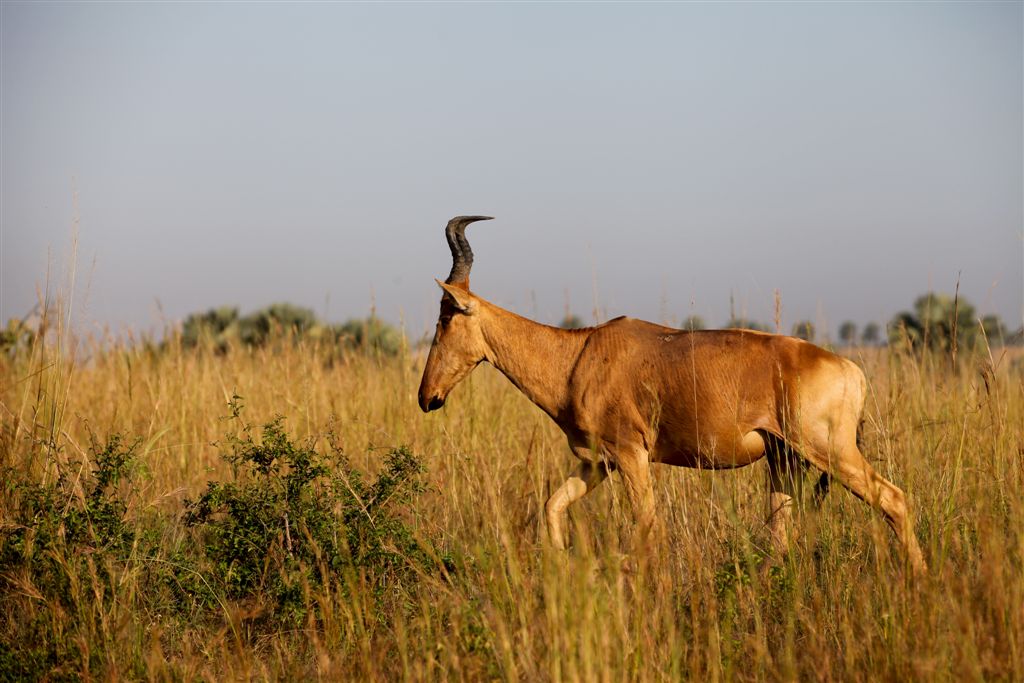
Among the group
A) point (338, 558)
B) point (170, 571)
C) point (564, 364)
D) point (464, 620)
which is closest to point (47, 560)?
point (170, 571)

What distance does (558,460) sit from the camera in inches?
379

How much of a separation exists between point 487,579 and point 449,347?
275 cm

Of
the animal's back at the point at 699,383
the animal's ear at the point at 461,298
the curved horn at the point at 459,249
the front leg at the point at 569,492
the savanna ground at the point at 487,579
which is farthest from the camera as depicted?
the curved horn at the point at 459,249

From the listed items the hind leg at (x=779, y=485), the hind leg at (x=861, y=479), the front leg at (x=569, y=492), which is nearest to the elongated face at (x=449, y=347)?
the front leg at (x=569, y=492)

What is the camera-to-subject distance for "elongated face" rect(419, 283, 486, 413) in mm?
7488

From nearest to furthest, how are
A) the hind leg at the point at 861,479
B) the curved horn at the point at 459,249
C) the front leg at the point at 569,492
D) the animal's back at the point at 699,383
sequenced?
the hind leg at the point at 861,479 < the animal's back at the point at 699,383 < the front leg at the point at 569,492 < the curved horn at the point at 459,249

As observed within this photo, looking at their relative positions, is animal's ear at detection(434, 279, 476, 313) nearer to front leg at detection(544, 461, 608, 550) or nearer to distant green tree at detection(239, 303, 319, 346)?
front leg at detection(544, 461, 608, 550)

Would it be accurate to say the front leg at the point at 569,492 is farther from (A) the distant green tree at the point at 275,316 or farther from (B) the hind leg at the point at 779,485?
(A) the distant green tree at the point at 275,316

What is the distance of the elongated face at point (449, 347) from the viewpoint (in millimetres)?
7488

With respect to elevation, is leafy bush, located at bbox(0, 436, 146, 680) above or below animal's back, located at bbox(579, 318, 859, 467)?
below

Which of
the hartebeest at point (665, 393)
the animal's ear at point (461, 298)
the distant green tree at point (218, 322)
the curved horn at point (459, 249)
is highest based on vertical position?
the curved horn at point (459, 249)

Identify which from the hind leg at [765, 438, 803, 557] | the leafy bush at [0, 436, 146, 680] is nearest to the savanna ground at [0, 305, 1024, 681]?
the leafy bush at [0, 436, 146, 680]

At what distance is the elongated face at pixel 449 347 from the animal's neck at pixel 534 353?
143 millimetres

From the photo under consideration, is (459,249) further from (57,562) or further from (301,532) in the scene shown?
(57,562)
